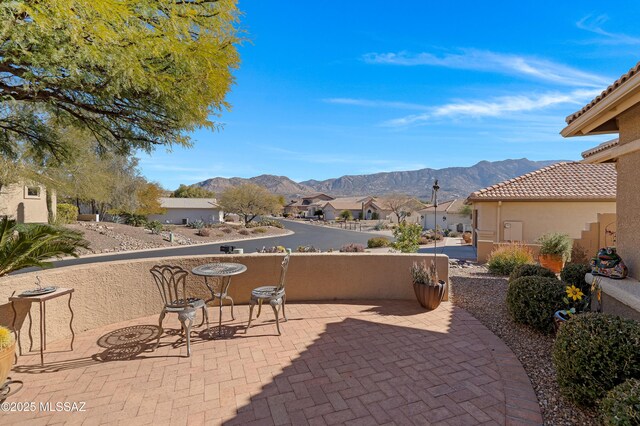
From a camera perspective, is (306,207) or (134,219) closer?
(134,219)

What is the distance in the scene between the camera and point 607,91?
12.7 ft

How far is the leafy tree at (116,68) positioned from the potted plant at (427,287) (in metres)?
4.64

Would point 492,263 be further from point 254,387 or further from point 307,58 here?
point 307,58

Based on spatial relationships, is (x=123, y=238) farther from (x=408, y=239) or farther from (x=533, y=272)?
(x=533, y=272)

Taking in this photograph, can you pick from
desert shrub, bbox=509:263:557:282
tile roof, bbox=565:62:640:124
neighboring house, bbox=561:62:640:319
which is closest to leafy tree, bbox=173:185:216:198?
desert shrub, bbox=509:263:557:282

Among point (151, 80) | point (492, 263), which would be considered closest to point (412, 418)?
point (151, 80)

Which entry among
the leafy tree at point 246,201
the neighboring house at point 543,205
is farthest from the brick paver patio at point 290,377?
the leafy tree at point 246,201

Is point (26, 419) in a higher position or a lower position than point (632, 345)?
lower

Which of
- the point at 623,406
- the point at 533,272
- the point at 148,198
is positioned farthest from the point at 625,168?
the point at 148,198

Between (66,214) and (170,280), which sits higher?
(66,214)

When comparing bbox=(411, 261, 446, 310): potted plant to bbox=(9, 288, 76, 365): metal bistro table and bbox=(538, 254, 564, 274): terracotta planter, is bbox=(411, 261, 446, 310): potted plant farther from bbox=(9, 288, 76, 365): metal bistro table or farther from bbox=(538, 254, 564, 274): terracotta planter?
bbox=(538, 254, 564, 274): terracotta planter

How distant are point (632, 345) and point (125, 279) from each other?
21.0 ft

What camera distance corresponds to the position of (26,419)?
278 cm

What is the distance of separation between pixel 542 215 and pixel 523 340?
37.4ft
